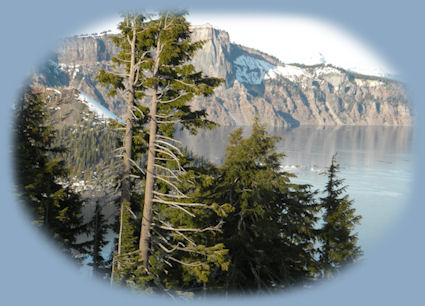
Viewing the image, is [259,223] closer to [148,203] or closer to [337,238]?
[148,203]

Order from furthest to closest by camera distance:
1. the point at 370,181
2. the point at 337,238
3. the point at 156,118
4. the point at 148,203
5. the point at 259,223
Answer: the point at 370,181 → the point at 337,238 → the point at 259,223 → the point at 156,118 → the point at 148,203

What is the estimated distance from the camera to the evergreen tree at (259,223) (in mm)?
14258

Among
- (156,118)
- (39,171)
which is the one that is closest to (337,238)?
(156,118)

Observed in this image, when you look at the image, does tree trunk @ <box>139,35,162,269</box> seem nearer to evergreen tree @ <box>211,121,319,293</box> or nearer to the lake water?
evergreen tree @ <box>211,121,319,293</box>

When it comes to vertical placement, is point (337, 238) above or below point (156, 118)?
below

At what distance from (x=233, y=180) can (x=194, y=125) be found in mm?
4799

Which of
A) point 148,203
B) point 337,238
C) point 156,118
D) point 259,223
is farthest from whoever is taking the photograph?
point 337,238

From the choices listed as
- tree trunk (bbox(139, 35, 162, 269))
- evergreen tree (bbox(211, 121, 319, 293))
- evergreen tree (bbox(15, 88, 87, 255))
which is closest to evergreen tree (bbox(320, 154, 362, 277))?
evergreen tree (bbox(211, 121, 319, 293))

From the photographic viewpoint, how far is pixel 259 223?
14906mm

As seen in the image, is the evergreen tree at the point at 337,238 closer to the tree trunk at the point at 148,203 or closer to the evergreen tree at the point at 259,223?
the evergreen tree at the point at 259,223

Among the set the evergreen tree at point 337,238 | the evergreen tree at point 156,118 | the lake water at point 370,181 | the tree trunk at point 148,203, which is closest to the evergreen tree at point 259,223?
the evergreen tree at point 337,238

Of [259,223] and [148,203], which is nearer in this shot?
[148,203]

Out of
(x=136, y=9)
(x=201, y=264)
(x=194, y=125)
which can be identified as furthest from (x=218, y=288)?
(x=136, y=9)

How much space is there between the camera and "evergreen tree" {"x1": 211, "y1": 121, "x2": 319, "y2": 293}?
14.3m
